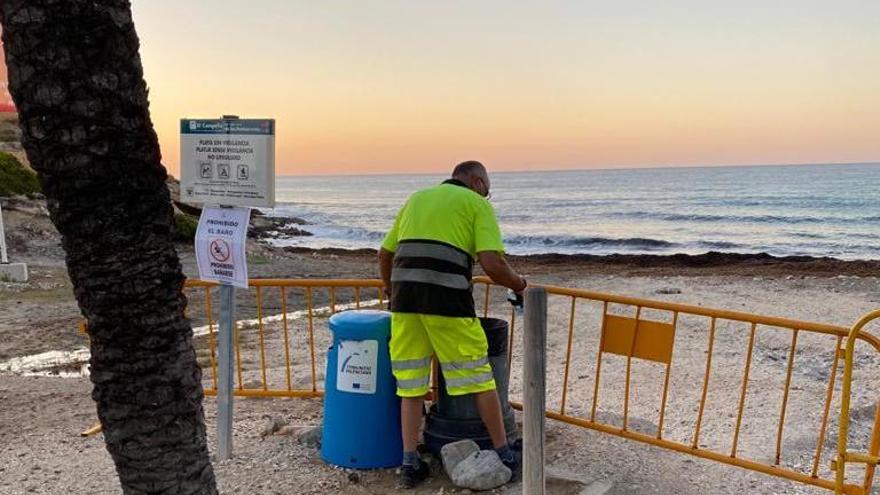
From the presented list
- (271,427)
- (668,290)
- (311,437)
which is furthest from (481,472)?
(668,290)

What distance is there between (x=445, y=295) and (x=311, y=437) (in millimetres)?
1721

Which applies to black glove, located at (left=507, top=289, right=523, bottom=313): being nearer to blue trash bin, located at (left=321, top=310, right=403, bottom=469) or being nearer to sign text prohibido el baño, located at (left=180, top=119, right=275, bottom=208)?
blue trash bin, located at (left=321, top=310, right=403, bottom=469)

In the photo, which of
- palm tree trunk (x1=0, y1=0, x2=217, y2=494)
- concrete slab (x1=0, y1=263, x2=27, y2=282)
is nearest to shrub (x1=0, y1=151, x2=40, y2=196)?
concrete slab (x1=0, y1=263, x2=27, y2=282)

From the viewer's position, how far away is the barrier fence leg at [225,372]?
16.1ft

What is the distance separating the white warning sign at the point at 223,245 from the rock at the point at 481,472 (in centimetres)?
170

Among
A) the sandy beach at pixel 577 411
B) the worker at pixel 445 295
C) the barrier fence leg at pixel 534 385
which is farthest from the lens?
the sandy beach at pixel 577 411

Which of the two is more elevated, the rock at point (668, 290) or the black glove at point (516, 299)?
the black glove at point (516, 299)

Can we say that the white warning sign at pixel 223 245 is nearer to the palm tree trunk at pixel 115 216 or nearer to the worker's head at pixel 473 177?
the worker's head at pixel 473 177

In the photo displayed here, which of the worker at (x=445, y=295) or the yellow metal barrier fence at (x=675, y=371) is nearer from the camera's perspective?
the worker at (x=445, y=295)

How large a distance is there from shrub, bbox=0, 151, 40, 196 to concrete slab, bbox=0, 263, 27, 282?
1051 centimetres

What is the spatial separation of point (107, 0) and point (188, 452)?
4.97 feet

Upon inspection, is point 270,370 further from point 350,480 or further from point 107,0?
point 107,0

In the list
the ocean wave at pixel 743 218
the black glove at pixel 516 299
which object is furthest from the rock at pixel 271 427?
the ocean wave at pixel 743 218

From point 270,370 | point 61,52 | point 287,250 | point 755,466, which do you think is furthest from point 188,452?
point 287,250
